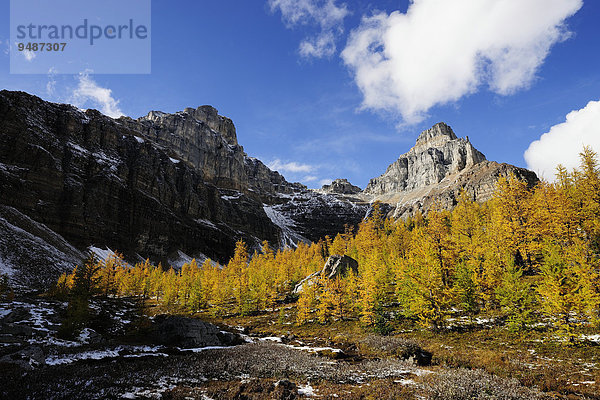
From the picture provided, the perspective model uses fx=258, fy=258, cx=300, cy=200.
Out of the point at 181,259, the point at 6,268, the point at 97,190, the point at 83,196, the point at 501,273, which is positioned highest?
the point at 97,190

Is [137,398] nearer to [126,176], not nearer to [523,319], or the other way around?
[523,319]

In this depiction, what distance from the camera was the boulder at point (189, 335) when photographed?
27562 mm

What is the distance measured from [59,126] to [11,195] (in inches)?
2127

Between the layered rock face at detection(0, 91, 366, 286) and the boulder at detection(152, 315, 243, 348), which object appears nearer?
the boulder at detection(152, 315, 243, 348)

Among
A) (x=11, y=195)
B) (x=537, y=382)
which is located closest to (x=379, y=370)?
(x=537, y=382)

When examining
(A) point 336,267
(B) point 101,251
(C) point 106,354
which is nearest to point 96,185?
(B) point 101,251

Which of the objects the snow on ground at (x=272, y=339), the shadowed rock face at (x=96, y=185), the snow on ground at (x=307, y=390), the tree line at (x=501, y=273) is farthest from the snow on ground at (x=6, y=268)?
the snow on ground at (x=307, y=390)

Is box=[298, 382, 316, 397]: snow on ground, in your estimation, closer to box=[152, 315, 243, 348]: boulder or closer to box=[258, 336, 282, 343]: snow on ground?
box=[258, 336, 282, 343]: snow on ground

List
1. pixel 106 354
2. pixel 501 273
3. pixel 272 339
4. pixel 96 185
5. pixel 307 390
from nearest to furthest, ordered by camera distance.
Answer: pixel 307 390, pixel 106 354, pixel 501 273, pixel 272 339, pixel 96 185

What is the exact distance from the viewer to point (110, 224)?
13088 centimetres

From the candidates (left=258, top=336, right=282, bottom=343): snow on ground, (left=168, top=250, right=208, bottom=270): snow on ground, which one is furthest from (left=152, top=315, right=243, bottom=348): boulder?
(left=168, top=250, right=208, bottom=270): snow on ground

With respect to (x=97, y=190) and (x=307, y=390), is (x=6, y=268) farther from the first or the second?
(x=307, y=390)

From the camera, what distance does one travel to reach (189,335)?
91.5ft

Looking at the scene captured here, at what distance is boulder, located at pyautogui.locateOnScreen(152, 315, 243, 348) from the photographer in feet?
90.4
